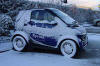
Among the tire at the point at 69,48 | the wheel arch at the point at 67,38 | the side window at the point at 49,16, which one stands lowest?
the tire at the point at 69,48

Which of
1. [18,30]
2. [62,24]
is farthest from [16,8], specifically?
[62,24]

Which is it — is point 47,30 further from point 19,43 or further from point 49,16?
point 19,43

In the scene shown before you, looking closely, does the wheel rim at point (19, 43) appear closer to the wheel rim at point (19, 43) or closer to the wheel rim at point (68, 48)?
the wheel rim at point (19, 43)

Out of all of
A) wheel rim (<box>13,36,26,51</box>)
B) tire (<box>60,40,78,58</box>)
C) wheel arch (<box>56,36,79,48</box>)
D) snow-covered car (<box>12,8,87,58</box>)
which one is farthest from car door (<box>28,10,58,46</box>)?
wheel rim (<box>13,36,26,51</box>)

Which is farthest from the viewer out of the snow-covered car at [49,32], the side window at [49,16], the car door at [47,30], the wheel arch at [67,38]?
the side window at [49,16]

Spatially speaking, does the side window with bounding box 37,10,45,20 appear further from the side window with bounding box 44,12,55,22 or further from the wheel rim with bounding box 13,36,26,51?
the wheel rim with bounding box 13,36,26,51

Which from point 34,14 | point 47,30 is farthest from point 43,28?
point 34,14

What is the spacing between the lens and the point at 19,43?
666 cm

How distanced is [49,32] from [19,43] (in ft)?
4.83

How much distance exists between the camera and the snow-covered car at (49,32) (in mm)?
5711

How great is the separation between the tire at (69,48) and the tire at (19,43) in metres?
1.63

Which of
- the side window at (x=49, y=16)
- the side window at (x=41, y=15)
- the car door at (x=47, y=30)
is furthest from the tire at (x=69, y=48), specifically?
the side window at (x=41, y=15)

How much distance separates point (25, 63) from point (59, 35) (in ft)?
5.54

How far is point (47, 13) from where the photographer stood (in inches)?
247
